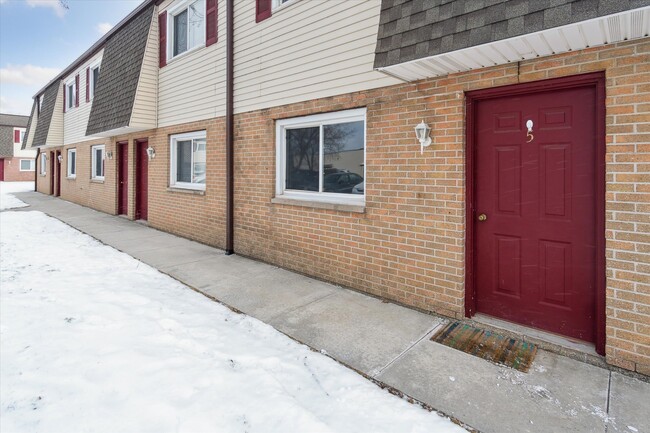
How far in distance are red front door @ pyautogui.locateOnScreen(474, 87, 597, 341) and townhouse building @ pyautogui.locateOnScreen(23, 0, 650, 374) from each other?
0.04ft

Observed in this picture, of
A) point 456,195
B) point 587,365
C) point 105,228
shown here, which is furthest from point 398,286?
point 105,228

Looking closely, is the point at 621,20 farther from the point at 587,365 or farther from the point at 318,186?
the point at 318,186

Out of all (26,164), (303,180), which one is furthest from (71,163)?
(26,164)

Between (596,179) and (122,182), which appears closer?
(596,179)

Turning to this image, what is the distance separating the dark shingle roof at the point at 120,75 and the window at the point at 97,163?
2475mm

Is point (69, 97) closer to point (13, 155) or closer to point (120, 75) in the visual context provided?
point (120, 75)

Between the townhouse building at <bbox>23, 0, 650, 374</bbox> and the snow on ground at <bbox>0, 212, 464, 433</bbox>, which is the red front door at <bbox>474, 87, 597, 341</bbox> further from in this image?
the snow on ground at <bbox>0, 212, 464, 433</bbox>

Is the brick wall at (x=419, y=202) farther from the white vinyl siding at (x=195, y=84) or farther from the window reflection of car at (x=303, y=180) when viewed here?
the white vinyl siding at (x=195, y=84)

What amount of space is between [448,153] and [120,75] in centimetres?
1024

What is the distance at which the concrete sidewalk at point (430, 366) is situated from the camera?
2439 mm

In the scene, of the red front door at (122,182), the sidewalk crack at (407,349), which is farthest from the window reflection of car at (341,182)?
the red front door at (122,182)

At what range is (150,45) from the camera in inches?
371

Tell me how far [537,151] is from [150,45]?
9686 millimetres

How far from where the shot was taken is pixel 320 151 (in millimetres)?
5551
